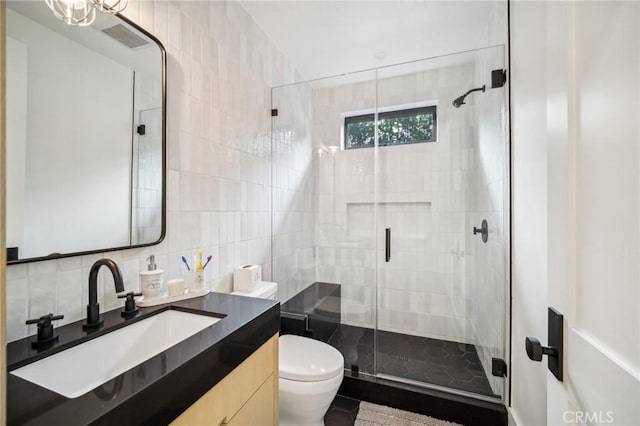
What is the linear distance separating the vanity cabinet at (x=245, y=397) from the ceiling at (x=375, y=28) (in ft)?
6.52

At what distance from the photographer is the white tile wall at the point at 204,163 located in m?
0.92

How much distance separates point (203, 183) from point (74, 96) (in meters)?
0.62

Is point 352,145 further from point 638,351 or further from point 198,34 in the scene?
point 638,351

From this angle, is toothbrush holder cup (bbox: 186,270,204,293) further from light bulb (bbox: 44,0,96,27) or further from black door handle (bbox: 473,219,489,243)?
black door handle (bbox: 473,219,489,243)

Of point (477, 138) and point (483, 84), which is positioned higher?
point (483, 84)

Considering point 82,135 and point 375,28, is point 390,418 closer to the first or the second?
point 82,135

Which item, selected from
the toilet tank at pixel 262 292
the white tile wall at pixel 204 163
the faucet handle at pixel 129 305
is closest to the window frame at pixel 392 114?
the white tile wall at pixel 204 163

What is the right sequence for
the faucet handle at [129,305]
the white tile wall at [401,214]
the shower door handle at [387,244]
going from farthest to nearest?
1. the shower door handle at [387,244]
2. the white tile wall at [401,214]
3. the faucet handle at [129,305]

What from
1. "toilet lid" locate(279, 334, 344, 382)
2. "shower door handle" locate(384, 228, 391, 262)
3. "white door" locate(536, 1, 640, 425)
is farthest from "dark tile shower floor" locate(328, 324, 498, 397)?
"white door" locate(536, 1, 640, 425)

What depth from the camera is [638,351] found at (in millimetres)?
401

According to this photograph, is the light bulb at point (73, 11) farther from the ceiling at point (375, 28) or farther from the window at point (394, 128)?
the window at point (394, 128)

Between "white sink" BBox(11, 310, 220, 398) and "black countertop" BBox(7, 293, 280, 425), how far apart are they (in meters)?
0.02

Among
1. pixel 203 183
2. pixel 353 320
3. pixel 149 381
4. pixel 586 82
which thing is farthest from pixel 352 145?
pixel 149 381

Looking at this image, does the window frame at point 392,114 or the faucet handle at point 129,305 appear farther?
the window frame at point 392,114
